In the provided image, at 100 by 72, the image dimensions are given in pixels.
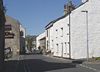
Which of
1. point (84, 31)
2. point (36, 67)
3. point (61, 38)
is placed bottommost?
point (36, 67)

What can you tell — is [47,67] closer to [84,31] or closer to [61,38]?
[84,31]

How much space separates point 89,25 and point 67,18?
15.6ft

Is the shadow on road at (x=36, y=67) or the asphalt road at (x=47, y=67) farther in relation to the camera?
the shadow on road at (x=36, y=67)

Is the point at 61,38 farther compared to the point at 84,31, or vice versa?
the point at 61,38

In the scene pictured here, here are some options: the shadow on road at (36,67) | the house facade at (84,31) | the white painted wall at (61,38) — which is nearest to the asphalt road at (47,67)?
the shadow on road at (36,67)

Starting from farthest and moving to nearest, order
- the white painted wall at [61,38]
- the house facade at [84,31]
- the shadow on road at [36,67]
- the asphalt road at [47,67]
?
the white painted wall at [61,38], the house facade at [84,31], the shadow on road at [36,67], the asphalt road at [47,67]

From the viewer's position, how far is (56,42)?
246 feet

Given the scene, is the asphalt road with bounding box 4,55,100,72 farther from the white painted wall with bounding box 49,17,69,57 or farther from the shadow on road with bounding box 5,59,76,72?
the white painted wall with bounding box 49,17,69,57

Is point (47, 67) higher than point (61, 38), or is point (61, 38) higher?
point (61, 38)

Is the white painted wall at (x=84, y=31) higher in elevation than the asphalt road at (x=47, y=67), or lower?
higher

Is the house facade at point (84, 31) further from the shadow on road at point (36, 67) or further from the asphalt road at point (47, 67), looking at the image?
the shadow on road at point (36, 67)

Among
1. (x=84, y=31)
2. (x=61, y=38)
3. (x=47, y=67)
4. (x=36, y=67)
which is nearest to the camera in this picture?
(x=47, y=67)

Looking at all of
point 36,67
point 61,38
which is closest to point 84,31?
point 61,38

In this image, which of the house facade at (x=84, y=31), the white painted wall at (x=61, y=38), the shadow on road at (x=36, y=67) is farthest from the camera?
the white painted wall at (x=61, y=38)
